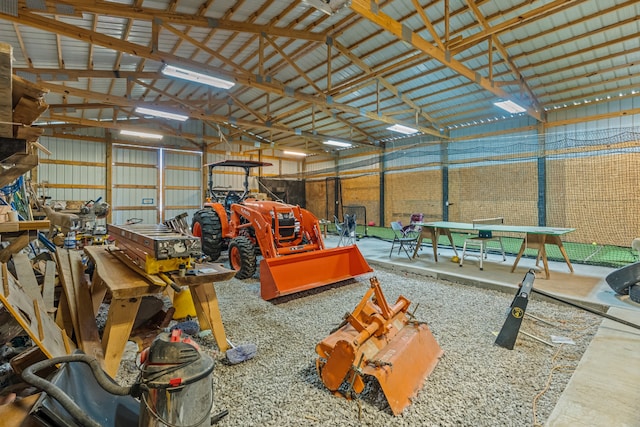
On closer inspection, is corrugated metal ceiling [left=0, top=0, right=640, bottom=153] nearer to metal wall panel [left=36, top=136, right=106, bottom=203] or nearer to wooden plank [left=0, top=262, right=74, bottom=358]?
metal wall panel [left=36, top=136, right=106, bottom=203]

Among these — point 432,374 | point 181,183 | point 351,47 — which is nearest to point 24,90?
point 432,374

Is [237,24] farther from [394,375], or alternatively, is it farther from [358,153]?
[358,153]

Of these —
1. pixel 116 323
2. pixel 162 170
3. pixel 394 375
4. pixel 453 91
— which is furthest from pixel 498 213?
pixel 162 170

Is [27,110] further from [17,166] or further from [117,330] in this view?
[117,330]

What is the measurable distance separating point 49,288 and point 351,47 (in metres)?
7.37

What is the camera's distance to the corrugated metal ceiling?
16.5ft

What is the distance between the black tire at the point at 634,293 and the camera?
337 cm

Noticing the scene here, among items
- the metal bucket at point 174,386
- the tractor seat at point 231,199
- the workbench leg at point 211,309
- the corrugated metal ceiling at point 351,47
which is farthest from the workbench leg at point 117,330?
the tractor seat at point 231,199

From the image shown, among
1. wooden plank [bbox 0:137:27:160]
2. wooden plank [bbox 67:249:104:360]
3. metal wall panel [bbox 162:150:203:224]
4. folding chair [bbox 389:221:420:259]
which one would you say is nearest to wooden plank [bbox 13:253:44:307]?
wooden plank [bbox 67:249:104:360]

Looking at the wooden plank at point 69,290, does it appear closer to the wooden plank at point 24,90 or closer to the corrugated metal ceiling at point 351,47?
the wooden plank at point 24,90

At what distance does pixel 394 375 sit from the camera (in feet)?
5.99

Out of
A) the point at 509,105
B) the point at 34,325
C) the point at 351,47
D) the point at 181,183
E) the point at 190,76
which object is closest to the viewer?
the point at 34,325

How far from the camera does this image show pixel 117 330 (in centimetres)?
205

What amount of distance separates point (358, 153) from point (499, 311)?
38.2 ft
